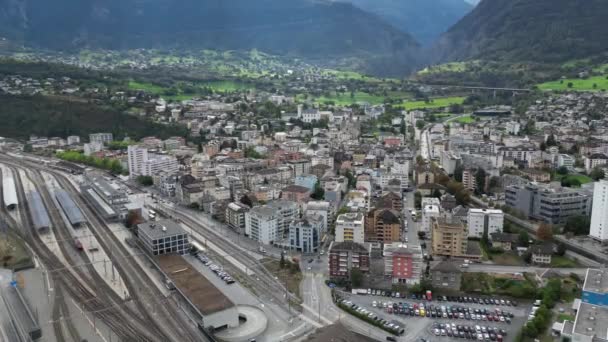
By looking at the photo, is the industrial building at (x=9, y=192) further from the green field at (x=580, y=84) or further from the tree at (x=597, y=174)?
the green field at (x=580, y=84)

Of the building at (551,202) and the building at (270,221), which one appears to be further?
the building at (551,202)

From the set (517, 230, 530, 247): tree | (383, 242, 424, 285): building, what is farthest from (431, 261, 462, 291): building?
(517, 230, 530, 247): tree

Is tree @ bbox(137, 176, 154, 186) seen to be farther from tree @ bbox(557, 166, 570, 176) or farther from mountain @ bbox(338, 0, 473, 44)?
mountain @ bbox(338, 0, 473, 44)

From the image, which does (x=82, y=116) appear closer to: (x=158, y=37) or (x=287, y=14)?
(x=158, y=37)

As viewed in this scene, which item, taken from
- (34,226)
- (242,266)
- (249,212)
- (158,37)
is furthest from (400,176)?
(158,37)

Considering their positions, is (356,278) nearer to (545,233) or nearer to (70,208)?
(545,233)

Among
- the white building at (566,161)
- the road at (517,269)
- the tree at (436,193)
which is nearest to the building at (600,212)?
the road at (517,269)

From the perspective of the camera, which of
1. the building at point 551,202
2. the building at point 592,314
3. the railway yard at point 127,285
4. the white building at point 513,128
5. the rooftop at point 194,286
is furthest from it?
the white building at point 513,128
